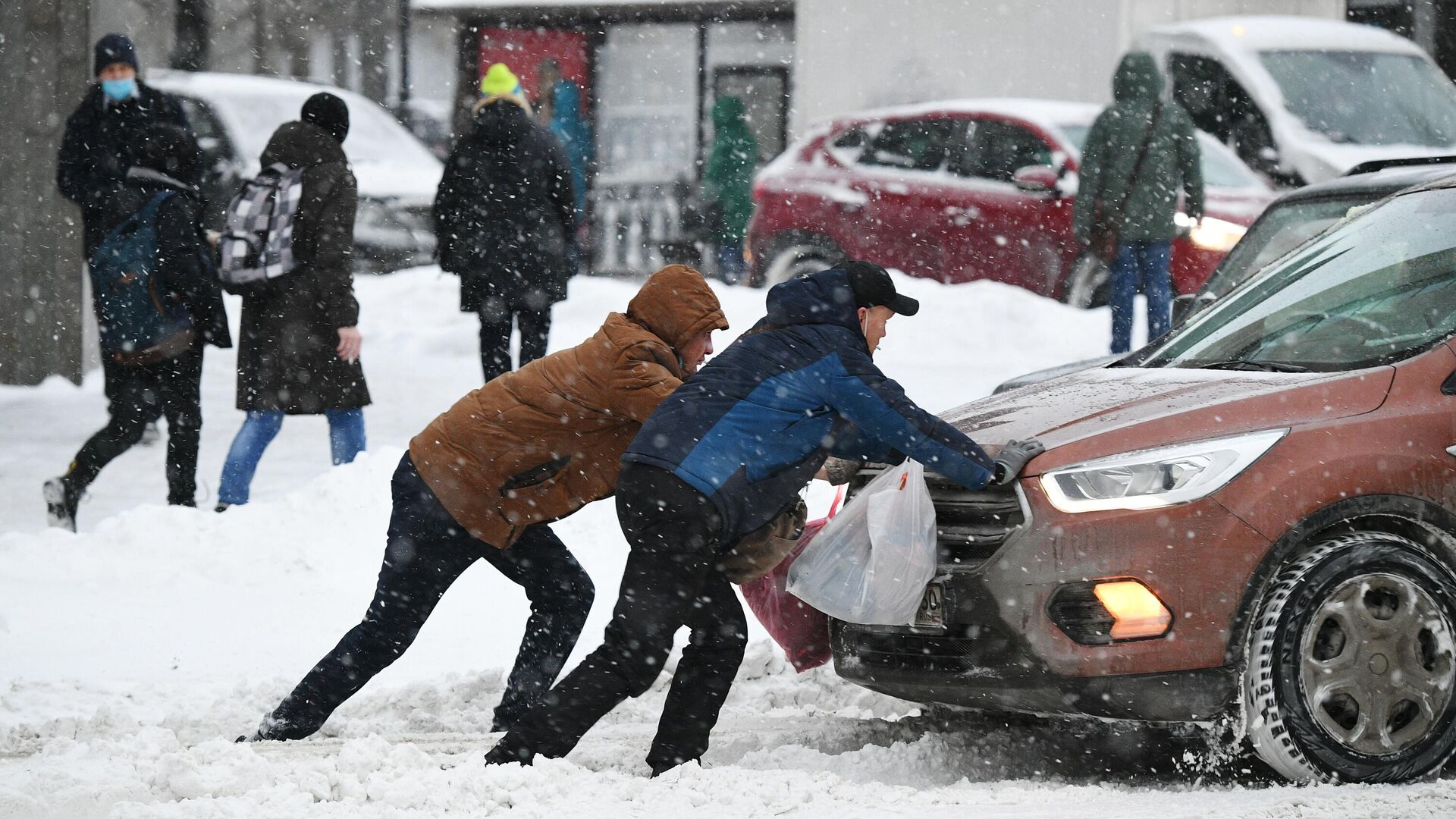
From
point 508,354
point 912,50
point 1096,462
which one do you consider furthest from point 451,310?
point 1096,462

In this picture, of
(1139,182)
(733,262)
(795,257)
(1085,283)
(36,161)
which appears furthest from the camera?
(733,262)

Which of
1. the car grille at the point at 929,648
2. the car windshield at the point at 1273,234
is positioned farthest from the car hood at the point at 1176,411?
the car windshield at the point at 1273,234

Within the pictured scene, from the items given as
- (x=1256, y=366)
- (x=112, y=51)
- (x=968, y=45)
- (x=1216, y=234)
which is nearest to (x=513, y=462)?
(x=1256, y=366)

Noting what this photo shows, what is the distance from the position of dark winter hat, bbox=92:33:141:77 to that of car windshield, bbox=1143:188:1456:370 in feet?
17.5

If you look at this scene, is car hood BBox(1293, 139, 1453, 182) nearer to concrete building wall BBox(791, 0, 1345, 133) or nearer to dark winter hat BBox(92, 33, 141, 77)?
concrete building wall BBox(791, 0, 1345, 133)

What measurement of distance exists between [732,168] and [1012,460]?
13023 mm

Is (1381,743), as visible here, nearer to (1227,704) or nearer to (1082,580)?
(1227,704)

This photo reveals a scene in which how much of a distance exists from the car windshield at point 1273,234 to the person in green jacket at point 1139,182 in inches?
94.1

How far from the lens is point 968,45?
715 inches

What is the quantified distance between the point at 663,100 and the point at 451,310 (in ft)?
29.1

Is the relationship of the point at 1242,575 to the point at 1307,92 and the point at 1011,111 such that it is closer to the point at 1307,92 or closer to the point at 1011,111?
the point at 1011,111

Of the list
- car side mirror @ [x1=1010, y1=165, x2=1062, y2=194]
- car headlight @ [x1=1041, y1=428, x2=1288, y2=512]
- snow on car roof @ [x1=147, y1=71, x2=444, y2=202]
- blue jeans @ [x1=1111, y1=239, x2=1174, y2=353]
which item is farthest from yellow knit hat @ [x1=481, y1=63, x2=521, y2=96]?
snow on car roof @ [x1=147, y1=71, x2=444, y2=202]

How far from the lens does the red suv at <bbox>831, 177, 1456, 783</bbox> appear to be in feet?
14.5

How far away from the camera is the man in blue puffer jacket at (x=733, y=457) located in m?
4.53
